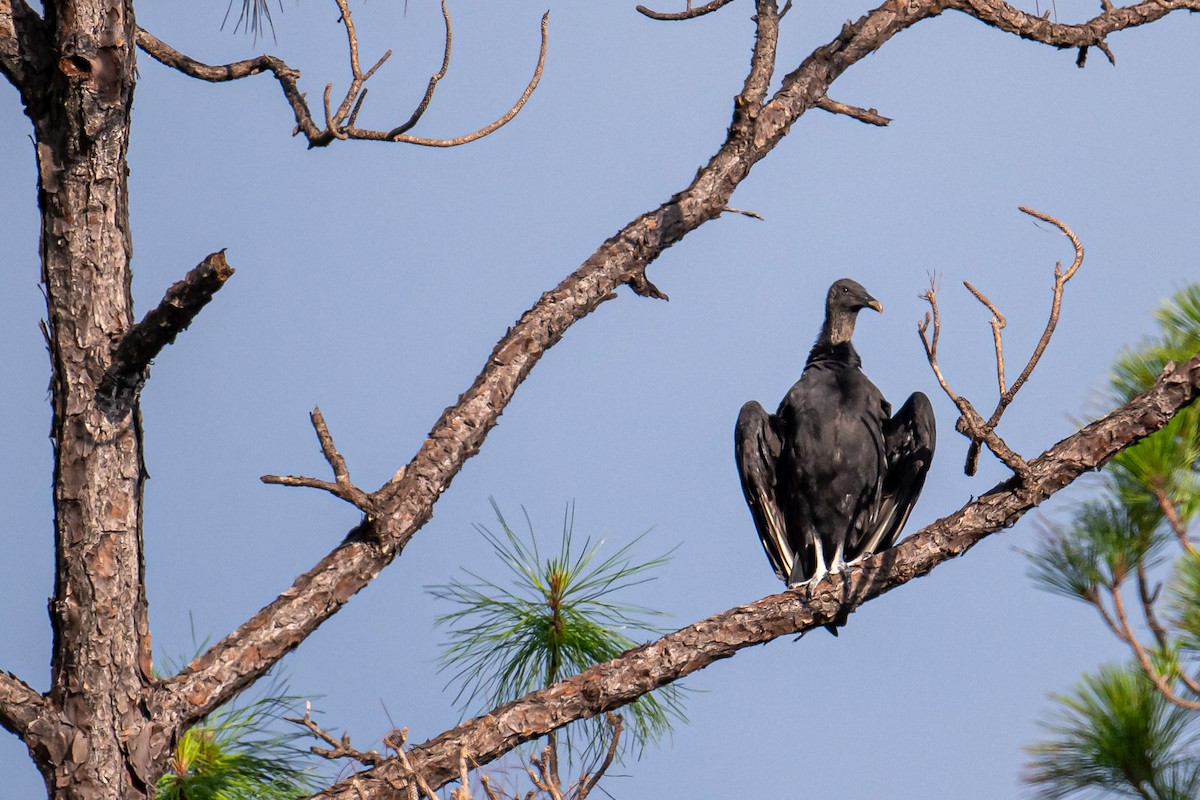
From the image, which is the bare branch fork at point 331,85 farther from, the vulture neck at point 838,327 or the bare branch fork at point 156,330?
the vulture neck at point 838,327

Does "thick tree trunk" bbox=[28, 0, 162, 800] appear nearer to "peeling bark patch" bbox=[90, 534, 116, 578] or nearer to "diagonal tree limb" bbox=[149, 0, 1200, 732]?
"peeling bark patch" bbox=[90, 534, 116, 578]

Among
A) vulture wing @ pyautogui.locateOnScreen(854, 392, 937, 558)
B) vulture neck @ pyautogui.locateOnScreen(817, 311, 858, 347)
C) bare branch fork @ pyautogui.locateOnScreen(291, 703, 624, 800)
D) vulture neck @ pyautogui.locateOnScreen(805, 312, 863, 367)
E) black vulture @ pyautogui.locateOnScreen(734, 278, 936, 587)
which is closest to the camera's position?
bare branch fork @ pyautogui.locateOnScreen(291, 703, 624, 800)

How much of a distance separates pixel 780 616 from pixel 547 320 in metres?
0.99

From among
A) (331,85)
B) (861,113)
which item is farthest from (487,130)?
(861,113)

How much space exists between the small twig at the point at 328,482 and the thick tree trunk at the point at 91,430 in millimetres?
373

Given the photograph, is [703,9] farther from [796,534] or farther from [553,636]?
[553,636]

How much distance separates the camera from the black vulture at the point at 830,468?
415 cm

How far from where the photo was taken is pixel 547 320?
132 inches

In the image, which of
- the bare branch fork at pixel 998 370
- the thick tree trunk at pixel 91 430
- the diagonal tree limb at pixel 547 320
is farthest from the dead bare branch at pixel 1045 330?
the thick tree trunk at pixel 91 430

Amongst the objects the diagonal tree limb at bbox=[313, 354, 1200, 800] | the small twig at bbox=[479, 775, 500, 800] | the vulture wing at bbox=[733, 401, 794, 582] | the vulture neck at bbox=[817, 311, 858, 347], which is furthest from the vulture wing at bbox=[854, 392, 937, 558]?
the small twig at bbox=[479, 775, 500, 800]

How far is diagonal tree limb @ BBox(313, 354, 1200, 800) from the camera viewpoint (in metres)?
2.82

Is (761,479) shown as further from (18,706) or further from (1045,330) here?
(18,706)

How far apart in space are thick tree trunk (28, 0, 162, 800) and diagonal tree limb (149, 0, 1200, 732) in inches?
5.0

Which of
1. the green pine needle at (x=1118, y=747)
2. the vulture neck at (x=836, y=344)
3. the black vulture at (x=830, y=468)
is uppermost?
the vulture neck at (x=836, y=344)
